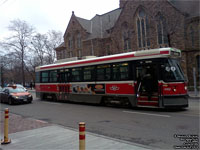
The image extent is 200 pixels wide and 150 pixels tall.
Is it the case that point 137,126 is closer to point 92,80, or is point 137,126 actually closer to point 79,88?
point 92,80

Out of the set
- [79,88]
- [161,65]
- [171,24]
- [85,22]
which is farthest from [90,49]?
[161,65]

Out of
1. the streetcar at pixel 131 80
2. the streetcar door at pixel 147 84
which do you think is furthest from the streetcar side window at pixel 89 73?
the streetcar door at pixel 147 84

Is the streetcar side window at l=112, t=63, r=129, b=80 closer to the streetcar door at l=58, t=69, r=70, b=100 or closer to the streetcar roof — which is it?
the streetcar roof

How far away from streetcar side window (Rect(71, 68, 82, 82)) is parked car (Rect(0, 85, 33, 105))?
471cm

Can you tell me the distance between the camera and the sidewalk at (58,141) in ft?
15.9

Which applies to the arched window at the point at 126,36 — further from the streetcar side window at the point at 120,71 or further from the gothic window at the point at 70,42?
the streetcar side window at the point at 120,71

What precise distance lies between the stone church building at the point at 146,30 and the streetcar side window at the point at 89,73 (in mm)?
11577

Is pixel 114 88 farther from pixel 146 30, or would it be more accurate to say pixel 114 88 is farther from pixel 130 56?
pixel 146 30

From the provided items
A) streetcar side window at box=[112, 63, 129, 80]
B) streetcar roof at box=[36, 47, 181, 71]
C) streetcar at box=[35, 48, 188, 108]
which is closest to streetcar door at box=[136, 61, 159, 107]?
streetcar at box=[35, 48, 188, 108]

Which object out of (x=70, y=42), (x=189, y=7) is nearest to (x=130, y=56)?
(x=189, y=7)

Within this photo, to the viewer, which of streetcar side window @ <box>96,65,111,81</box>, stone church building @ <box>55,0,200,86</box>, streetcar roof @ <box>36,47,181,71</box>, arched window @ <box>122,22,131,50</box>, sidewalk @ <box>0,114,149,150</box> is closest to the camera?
sidewalk @ <box>0,114,149,150</box>

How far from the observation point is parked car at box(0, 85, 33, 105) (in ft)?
51.3

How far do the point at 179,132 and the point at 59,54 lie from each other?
49.9 metres

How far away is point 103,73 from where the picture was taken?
12.4 meters
